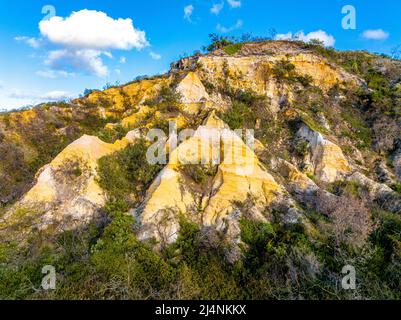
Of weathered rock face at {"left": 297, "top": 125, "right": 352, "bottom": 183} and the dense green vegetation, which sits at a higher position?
weathered rock face at {"left": 297, "top": 125, "right": 352, "bottom": 183}

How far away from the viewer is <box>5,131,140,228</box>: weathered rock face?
32.8ft

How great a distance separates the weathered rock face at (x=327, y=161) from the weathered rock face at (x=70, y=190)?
11296 mm

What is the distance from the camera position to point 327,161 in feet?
47.8

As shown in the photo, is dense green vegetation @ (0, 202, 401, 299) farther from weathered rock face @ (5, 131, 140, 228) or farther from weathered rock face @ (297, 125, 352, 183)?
weathered rock face @ (297, 125, 352, 183)

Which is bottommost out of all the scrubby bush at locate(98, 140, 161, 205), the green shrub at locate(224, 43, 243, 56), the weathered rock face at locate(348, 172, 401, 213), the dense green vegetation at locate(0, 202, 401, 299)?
the dense green vegetation at locate(0, 202, 401, 299)

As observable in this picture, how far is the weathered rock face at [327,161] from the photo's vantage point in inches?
567

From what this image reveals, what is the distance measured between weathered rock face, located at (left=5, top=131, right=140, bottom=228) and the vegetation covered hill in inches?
1.8

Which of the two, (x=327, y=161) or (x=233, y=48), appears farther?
(x=233, y=48)

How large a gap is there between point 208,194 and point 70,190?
5574mm

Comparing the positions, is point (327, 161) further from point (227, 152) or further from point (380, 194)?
point (227, 152)

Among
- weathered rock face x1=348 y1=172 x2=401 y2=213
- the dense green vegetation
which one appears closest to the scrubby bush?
the dense green vegetation

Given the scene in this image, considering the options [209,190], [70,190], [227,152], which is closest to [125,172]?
[70,190]

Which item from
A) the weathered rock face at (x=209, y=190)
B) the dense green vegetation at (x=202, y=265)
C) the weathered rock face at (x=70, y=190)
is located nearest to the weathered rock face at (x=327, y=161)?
the weathered rock face at (x=209, y=190)

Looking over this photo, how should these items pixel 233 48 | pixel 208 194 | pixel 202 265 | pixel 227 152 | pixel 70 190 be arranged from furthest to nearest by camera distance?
pixel 233 48, pixel 227 152, pixel 208 194, pixel 70 190, pixel 202 265
